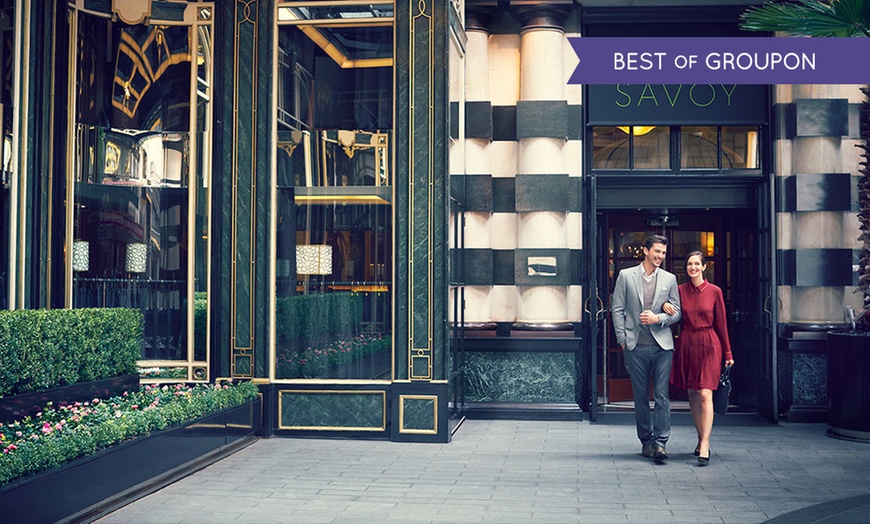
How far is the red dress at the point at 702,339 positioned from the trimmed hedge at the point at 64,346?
5.12 m

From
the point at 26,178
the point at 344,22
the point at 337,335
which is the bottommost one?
the point at 337,335

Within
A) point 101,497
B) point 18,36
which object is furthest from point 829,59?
point 18,36

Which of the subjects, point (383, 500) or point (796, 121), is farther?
point (796, 121)

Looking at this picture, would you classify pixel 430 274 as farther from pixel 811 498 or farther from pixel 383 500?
pixel 811 498

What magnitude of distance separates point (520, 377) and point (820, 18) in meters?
5.33

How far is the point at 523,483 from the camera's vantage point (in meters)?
8.05

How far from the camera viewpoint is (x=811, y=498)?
24.5 ft

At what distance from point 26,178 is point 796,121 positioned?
28.8ft

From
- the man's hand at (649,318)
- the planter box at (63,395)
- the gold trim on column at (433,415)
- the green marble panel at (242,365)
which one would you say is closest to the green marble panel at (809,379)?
the man's hand at (649,318)

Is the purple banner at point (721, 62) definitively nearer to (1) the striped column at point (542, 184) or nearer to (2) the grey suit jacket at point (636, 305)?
(2) the grey suit jacket at point (636, 305)

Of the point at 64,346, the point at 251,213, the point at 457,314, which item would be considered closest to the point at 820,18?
the point at 457,314

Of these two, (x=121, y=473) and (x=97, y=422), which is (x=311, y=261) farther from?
(x=121, y=473)

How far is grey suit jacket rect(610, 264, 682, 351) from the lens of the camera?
911 centimetres

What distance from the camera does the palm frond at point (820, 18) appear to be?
32.5 feet
